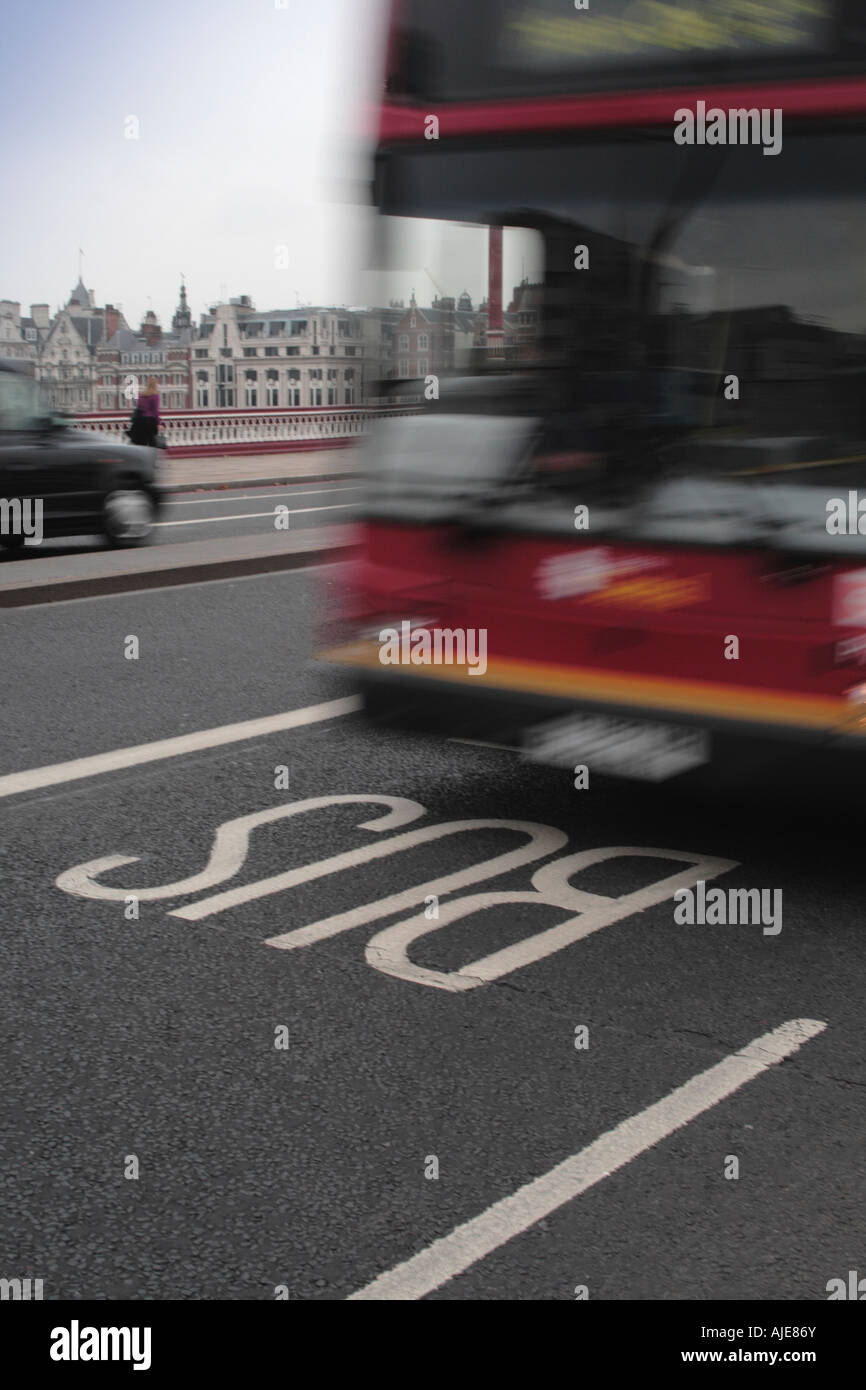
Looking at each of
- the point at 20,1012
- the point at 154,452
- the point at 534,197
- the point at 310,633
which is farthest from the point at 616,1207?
the point at 154,452

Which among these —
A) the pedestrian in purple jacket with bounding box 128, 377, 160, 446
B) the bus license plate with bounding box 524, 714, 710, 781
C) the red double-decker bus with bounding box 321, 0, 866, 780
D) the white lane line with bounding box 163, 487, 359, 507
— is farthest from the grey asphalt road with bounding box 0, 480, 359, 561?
the bus license plate with bounding box 524, 714, 710, 781

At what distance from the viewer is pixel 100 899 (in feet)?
16.3

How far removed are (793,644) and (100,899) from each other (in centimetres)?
231

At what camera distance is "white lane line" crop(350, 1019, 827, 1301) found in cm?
287

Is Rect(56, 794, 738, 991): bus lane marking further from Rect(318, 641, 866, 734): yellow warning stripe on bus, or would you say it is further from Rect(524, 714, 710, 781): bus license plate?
Rect(318, 641, 866, 734): yellow warning stripe on bus

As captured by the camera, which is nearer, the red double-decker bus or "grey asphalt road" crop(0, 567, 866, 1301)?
"grey asphalt road" crop(0, 567, 866, 1301)

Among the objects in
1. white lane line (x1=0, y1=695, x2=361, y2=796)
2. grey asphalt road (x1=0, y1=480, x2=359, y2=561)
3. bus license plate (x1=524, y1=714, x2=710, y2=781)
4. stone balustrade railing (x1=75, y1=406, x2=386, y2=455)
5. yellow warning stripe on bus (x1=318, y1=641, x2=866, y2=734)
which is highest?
stone balustrade railing (x1=75, y1=406, x2=386, y2=455)

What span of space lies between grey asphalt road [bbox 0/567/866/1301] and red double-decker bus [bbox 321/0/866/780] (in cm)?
43

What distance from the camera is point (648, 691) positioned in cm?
523

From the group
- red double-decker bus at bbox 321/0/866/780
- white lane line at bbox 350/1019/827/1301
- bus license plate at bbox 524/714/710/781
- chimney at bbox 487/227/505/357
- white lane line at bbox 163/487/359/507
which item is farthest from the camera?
white lane line at bbox 163/487/359/507

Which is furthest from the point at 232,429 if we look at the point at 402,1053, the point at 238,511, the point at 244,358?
the point at 244,358

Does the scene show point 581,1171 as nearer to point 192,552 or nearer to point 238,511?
point 192,552

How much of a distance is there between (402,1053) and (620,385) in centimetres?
249
